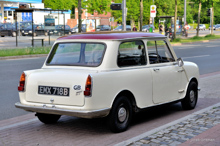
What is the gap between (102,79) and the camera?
605cm

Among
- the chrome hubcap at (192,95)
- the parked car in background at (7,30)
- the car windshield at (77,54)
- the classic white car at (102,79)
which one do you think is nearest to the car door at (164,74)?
the classic white car at (102,79)

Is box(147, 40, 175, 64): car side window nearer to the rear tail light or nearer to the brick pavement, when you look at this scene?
the brick pavement

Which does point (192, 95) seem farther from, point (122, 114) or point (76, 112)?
point (76, 112)

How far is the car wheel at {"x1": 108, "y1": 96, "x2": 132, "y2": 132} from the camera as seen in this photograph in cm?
624

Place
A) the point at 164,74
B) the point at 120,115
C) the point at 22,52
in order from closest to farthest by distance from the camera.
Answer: the point at 120,115 → the point at 164,74 → the point at 22,52

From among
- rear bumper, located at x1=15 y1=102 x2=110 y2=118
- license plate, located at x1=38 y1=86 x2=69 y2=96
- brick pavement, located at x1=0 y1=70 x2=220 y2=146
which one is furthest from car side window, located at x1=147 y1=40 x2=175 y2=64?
license plate, located at x1=38 y1=86 x2=69 y2=96

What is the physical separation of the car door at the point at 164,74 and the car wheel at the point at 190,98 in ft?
0.78

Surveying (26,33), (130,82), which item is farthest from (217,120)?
(26,33)

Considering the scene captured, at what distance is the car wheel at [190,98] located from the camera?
819cm

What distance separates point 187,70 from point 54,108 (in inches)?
125

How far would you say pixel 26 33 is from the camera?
4850cm

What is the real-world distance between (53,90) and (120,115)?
1123 mm

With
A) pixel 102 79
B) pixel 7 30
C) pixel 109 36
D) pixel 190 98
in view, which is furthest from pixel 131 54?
pixel 7 30

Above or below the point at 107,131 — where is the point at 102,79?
above
